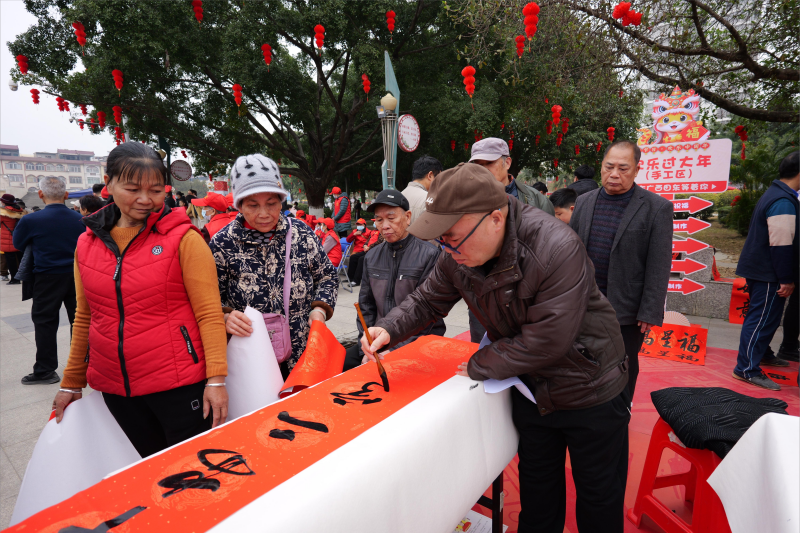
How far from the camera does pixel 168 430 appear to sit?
5.15ft

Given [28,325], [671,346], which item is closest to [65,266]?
[28,325]

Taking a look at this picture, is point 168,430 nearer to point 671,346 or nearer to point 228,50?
point 671,346

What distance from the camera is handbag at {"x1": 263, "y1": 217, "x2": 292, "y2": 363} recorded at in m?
1.83

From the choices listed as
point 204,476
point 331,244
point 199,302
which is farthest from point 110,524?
point 331,244

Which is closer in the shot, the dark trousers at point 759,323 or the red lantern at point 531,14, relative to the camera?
the dark trousers at point 759,323

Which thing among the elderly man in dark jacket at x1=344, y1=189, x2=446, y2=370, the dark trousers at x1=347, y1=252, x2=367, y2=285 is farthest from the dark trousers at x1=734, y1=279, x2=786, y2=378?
the dark trousers at x1=347, y1=252, x2=367, y2=285

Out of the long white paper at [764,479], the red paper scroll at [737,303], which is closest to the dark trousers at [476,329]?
the long white paper at [764,479]

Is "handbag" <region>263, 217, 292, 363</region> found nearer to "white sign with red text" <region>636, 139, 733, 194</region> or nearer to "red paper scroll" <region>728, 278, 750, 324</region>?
"white sign with red text" <region>636, 139, 733, 194</region>

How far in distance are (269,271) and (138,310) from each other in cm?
54

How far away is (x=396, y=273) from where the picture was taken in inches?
93.4

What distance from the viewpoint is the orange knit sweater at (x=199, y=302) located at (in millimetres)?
1529

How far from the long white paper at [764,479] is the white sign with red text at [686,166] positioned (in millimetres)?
3947

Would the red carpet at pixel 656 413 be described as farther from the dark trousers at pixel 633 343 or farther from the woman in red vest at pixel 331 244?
the woman in red vest at pixel 331 244

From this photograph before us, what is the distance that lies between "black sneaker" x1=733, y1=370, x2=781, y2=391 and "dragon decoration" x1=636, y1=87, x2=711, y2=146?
2.53m
